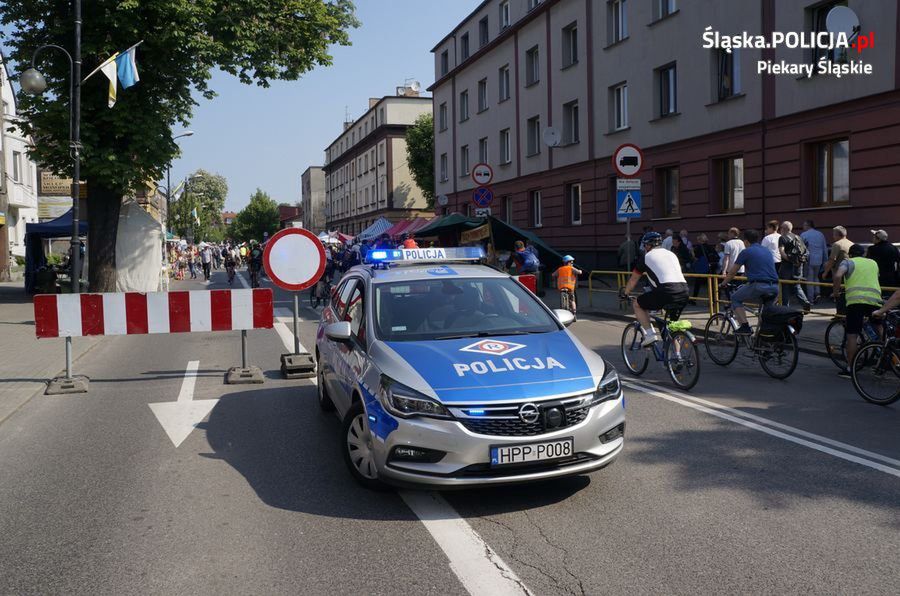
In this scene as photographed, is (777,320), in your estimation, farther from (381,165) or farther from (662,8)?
(381,165)

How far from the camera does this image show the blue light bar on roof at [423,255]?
760cm

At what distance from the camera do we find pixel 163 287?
26984 millimetres

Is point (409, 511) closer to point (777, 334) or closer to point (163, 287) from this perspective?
point (777, 334)

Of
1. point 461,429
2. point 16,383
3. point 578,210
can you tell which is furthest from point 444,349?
point 578,210

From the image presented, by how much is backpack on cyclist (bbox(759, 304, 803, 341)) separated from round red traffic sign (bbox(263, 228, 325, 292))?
538 cm

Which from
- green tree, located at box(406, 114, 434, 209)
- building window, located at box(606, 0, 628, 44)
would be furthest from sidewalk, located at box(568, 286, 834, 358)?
green tree, located at box(406, 114, 434, 209)

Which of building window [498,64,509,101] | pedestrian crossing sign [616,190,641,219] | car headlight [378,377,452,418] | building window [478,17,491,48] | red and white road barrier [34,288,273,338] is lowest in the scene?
car headlight [378,377,452,418]

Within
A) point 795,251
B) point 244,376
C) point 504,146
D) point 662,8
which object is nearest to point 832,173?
point 795,251

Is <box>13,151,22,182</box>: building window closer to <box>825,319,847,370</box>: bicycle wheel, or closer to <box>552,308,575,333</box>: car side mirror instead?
<box>825,319,847,370</box>: bicycle wheel

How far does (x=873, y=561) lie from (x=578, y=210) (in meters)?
28.2

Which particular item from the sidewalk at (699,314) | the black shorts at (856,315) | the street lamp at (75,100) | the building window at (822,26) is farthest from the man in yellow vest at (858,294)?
the street lamp at (75,100)

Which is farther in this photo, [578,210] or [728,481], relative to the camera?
[578,210]

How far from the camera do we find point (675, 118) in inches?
953

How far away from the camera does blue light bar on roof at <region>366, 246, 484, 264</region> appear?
760 centimetres
